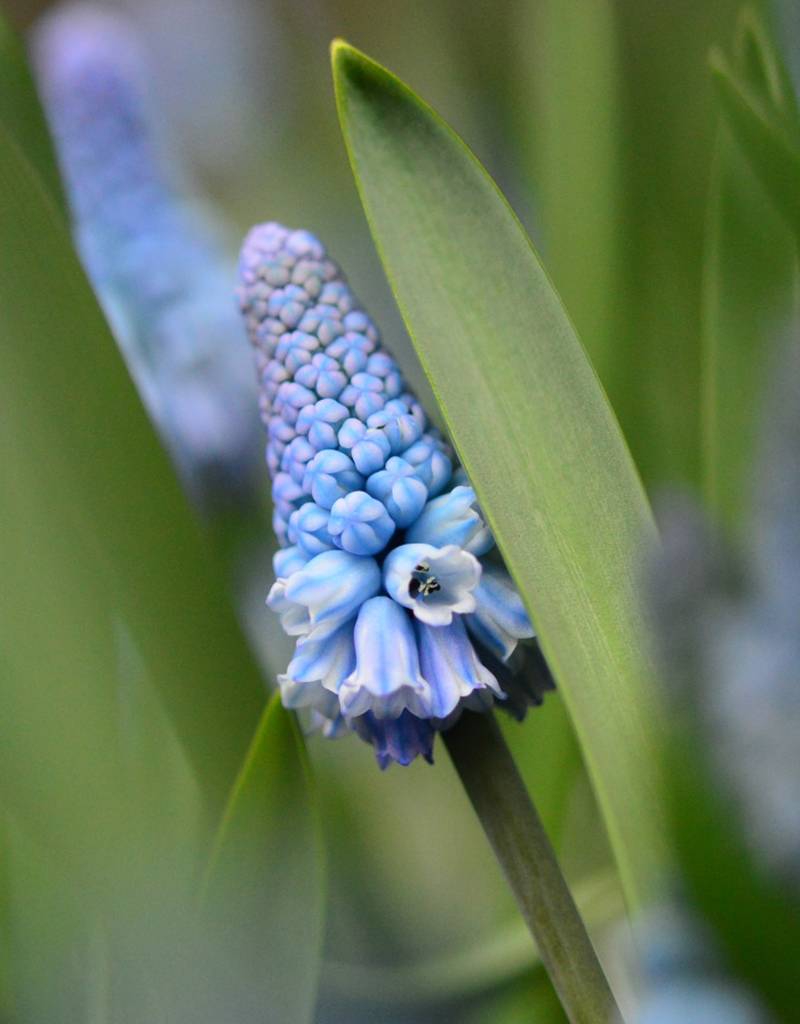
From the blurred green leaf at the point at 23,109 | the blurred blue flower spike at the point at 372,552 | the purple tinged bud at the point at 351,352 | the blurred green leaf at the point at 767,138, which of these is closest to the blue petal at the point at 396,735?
the blurred blue flower spike at the point at 372,552

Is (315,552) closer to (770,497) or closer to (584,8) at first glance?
(770,497)

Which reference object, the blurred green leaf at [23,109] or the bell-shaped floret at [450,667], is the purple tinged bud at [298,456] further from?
the blurred green leaf at [23,109]

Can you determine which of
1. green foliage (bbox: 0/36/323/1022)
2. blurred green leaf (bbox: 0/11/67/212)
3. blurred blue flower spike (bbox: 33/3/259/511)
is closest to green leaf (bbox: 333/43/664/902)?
green foliage (bbox: 0/36/323/1022)

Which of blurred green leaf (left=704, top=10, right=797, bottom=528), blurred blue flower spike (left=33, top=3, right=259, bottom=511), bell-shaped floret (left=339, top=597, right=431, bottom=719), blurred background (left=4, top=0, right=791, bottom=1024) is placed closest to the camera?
bell-shaped floret (left=339, top=597, right=431, bottom=719)

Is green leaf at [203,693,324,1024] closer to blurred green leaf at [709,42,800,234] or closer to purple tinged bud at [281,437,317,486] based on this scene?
purple tinged bud at [281,437,317,486]

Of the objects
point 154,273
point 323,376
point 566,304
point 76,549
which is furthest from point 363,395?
point 154,273

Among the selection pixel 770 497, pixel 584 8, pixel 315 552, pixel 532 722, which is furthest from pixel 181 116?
pixel 770 497

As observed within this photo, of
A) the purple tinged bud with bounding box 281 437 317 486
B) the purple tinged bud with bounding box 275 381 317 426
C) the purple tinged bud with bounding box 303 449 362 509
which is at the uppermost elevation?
the purple tinged bud with bounding box 275 381 317 426
